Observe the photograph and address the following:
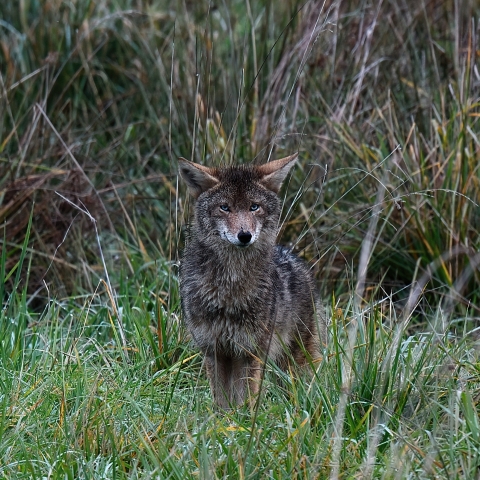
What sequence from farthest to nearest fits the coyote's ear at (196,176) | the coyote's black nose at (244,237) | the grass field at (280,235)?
the coyote's ear at (196,176)
the coyote's black nose at (244,237)
the grass field at (280,235)

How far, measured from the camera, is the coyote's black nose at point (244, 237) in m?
4.86

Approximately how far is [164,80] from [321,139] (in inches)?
57.1

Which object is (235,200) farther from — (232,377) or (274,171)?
(232,377)

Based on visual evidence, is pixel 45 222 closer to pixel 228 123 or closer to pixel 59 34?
pixel 228 123

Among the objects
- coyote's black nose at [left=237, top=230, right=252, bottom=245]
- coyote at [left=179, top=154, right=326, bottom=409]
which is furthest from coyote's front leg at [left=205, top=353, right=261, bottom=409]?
coyote's black nose at [left=237, top=230, right=252, bottom=245]

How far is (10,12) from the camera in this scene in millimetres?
9312

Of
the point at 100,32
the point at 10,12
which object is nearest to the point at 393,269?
the point at 100,32

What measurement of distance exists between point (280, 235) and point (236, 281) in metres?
1.36

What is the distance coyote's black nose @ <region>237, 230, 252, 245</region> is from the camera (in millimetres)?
4859

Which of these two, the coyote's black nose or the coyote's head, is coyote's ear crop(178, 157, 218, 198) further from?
the coyote's black nose

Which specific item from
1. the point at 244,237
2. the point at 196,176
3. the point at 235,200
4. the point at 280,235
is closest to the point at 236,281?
the point at 244,237

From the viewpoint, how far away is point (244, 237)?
4863 mm

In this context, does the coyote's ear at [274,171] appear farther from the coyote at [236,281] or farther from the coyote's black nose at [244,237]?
the coyote's black nose at [244,237]

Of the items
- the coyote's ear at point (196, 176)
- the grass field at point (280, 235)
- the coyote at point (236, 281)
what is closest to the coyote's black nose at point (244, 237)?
the coyote at point (236, 281)
